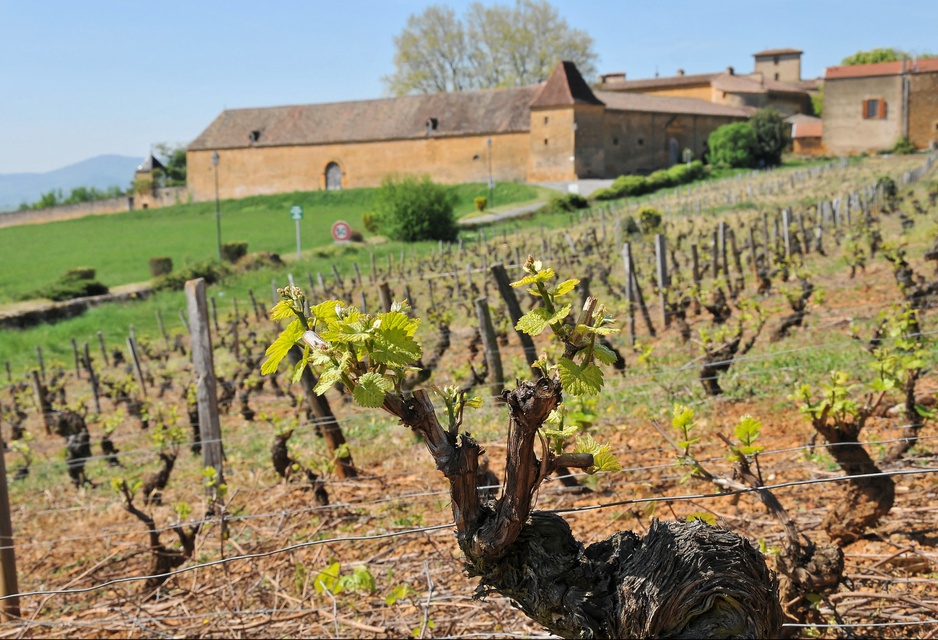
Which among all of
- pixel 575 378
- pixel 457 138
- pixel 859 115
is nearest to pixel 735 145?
pixel 859 115

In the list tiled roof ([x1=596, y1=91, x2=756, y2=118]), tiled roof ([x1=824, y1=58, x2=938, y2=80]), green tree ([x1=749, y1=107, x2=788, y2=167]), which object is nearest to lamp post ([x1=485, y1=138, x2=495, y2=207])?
→ tiled roof ([x1=596, y1=91, x2=756, y2=118])

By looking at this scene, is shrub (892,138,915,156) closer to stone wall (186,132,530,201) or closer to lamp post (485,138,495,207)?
stone wall (186,132,530,201)

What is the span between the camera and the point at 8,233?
161ft

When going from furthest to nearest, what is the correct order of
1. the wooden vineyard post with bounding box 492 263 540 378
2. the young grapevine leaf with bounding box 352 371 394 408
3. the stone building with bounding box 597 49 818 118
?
the stone building with bounding box 597 49 818 118
the wooden vineyard post with bounding box 492 263 540 378
the young grapevine leaf with bounding box 352 371 394 408

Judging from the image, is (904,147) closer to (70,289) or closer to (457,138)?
(457,138)

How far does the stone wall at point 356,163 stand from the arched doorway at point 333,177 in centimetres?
31

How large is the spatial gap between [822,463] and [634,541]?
307cm

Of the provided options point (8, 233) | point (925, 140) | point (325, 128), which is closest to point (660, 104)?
point (925, 140)

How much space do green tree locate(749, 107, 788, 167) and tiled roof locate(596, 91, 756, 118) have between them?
447cm

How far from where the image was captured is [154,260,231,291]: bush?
25406mm

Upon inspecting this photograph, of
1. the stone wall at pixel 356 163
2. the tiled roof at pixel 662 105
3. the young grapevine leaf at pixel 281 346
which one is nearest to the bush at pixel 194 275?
the young grapevine leaf at pixel 281 346

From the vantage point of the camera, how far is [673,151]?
53.6 metres

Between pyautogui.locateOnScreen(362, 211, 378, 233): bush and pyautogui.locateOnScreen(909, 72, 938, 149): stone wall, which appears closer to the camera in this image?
pyautogui.locateOnScreen(362, 211, 378, 233): bush

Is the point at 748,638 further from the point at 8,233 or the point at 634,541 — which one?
the point at 8,233
